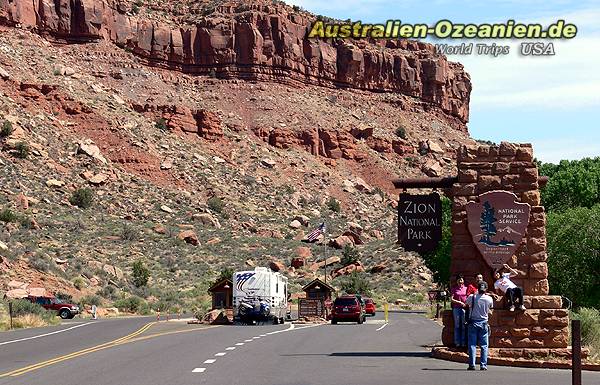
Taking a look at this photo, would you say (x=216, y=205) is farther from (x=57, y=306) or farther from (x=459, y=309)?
(x=459, y=309)

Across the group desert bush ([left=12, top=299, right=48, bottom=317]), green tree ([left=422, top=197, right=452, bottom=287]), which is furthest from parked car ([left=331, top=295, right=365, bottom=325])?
desert bush ([left=12, top=299, right=48, bottom=317])

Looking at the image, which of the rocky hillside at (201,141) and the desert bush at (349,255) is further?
the desert bush at (349,255)

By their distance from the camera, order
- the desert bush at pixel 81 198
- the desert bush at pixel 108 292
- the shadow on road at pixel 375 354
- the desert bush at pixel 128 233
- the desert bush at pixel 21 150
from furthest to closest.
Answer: the desert bush at pixel 21 150 → the desert bush at pixel 81 198 → the desert bush at pixel 128 233 → the desert bush at pixel 108 292 → the shadow on road at pixel 375 354

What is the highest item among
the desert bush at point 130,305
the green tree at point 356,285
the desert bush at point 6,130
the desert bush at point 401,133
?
the desert bush at point 401,133

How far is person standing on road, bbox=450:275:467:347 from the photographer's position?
2281 centimetres

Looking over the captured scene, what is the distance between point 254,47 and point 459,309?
108265mm

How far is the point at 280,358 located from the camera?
23.6 meters

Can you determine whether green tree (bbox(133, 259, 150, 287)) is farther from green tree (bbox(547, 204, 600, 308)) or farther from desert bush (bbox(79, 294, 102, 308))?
green tree (bbox(547, 204, 600, 308))

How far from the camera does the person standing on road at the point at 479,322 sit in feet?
67.4

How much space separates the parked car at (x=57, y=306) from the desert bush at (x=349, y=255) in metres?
32.8

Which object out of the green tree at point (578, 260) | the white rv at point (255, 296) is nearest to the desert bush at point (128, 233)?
the white rv at point (255, 296)

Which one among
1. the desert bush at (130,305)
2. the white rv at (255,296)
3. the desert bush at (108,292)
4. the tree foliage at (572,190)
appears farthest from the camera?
the desert bush at (108,292)

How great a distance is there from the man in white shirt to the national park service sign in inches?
10.6

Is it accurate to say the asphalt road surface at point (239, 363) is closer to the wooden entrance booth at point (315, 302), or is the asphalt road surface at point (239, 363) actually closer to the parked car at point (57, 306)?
the wooden entrance booth at point (315, 302)
